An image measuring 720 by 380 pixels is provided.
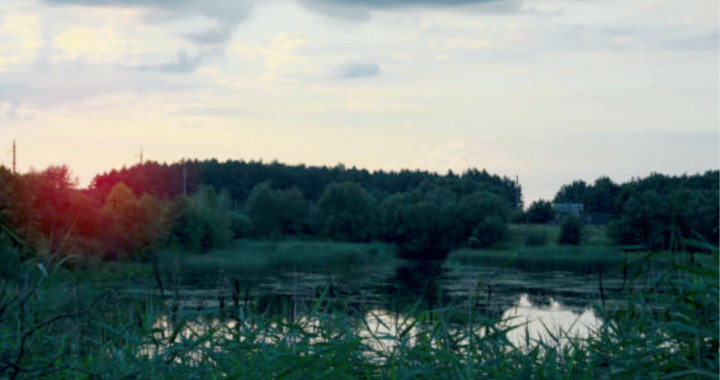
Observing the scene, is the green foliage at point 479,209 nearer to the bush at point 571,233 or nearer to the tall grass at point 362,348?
the bush at point 571,233

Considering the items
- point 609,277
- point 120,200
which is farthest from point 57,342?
point 120,200

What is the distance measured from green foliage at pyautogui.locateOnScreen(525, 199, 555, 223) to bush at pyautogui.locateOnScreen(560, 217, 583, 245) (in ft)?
60.7

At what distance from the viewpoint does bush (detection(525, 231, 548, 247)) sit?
2322 inches

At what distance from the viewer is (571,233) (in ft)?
177

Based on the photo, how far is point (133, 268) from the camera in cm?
4022

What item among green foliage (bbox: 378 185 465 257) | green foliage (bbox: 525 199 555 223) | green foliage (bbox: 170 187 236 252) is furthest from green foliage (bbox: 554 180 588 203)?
green foliage (bbox: 170 187 236 252)

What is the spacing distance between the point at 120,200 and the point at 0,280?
4814 cm

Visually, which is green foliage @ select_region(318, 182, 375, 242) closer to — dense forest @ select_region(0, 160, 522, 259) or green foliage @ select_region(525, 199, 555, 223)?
dense forest @ select_region(0, 160, 522, 259)

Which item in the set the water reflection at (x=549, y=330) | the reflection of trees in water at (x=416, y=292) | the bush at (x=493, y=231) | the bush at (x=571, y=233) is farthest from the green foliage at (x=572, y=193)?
the water reflection at (x=549, y=330)

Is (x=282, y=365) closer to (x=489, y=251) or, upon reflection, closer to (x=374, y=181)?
(x=489, y=251)

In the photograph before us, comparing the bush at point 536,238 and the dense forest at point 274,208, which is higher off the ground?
the dense forest at point 274,208

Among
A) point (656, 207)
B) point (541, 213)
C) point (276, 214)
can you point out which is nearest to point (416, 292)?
point (656, 207)

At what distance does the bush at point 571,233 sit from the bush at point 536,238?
3614 mm

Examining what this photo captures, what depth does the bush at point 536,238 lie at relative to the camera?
5897 centimetres
